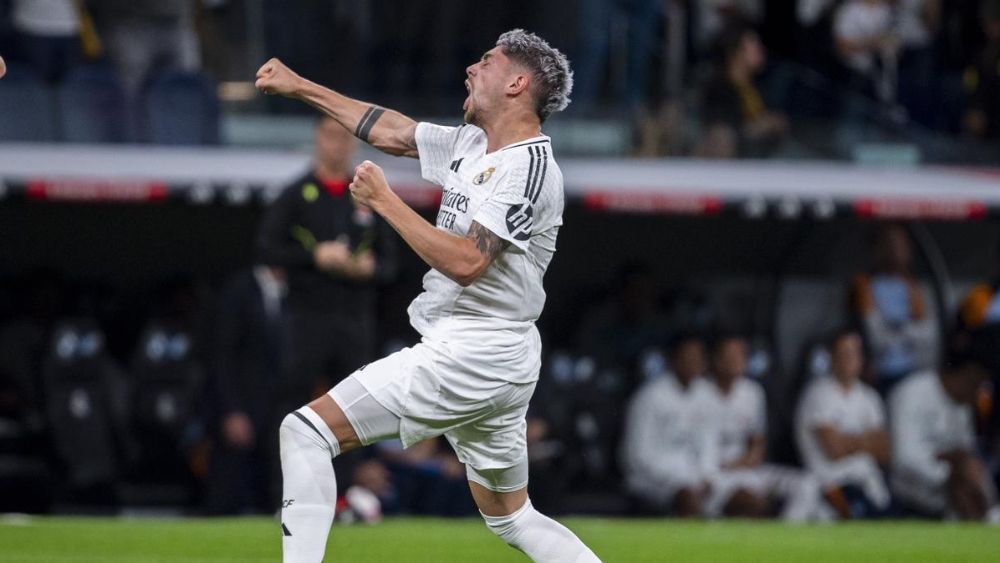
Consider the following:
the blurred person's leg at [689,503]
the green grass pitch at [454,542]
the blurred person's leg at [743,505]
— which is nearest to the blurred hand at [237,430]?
the green grass pitch at [454,542]

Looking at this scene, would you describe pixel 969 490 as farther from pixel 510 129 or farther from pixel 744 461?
pixel 510 129

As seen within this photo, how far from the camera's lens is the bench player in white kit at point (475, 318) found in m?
5.45

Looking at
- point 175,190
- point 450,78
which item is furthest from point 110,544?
point 450,78

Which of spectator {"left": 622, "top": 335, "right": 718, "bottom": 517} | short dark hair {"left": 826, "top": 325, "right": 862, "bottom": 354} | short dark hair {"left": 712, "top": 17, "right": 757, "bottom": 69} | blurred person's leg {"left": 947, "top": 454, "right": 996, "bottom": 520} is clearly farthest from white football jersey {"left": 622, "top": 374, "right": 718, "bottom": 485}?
short dark hair {"left": 712, "top": 17, "right": 757, "bottom": 69}

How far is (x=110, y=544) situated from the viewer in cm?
855

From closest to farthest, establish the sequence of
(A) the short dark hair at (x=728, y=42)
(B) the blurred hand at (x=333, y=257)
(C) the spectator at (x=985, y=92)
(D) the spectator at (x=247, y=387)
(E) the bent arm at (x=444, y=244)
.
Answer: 1. (E) the bent arm at (x=444, y=244)
2. (B) the blurred hand at (x=333, y=257)
3. (D) the spectator at (x=247, y=387)
4. (A) the short dark hair at (x=728, y=42)
5. (C) the spectator at (x=985, y=92)

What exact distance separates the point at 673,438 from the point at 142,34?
487cm

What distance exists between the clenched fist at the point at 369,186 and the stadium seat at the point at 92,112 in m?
6.84

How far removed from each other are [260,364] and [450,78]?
115 inches

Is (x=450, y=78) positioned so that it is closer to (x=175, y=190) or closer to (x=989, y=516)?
(x=175, y=190)

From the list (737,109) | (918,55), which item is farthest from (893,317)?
(918,55)

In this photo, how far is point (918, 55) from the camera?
14.4 metres

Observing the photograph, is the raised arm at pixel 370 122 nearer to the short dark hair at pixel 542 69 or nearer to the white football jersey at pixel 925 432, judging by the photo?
the short dark hair at pixel 542 69

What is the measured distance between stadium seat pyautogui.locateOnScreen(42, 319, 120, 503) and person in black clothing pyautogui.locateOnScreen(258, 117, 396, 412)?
114 inches
